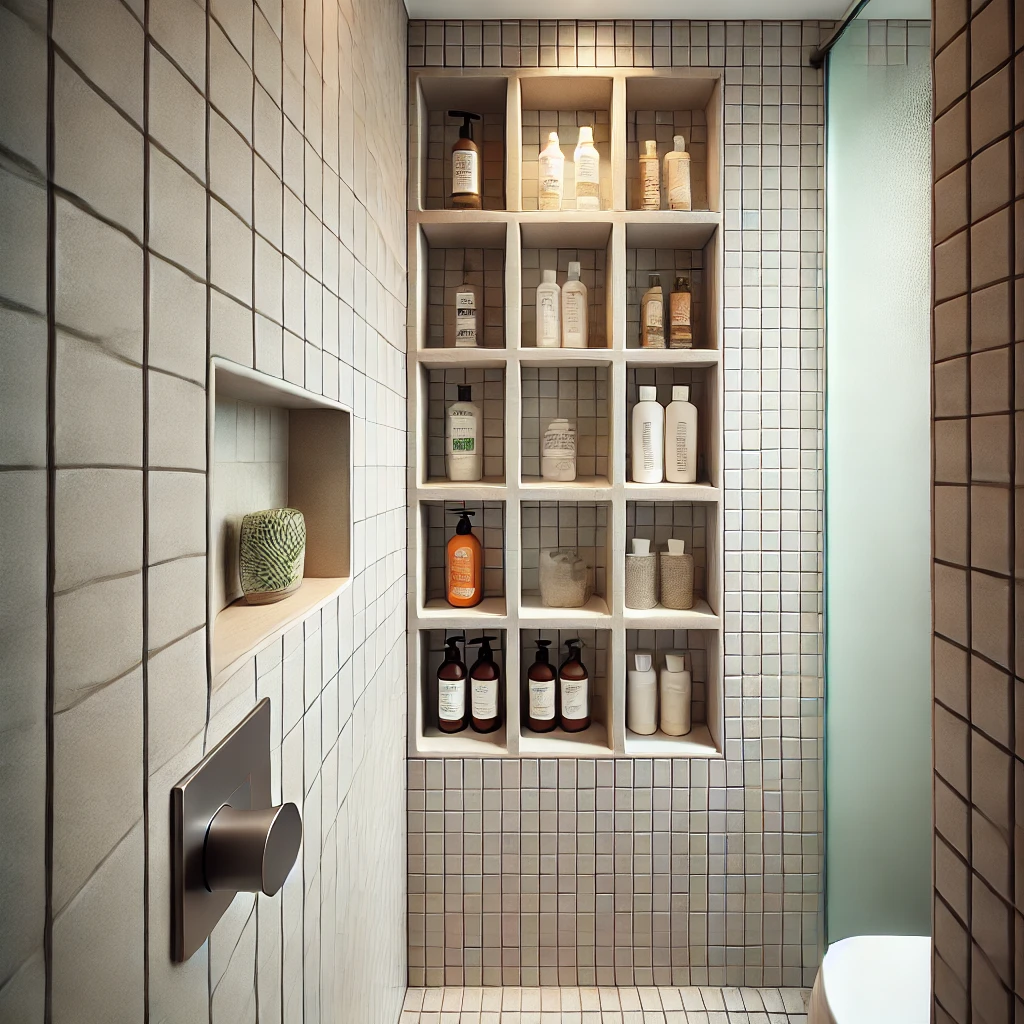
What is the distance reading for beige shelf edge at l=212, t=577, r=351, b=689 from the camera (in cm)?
59

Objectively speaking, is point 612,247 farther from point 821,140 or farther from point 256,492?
point 256,492

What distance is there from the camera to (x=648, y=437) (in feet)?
5.33

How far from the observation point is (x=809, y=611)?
5.37 feet

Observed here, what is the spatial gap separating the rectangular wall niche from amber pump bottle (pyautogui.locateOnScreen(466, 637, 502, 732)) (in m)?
0.73

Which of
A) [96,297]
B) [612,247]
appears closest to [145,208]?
[96,297]

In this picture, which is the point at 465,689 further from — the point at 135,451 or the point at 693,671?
the point at 135,451

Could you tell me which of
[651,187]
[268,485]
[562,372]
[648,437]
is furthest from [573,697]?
[651,187]

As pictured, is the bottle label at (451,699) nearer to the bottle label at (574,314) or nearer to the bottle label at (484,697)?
the bottle label at (484,697)

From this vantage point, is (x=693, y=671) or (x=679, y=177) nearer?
(x=679, y=177)

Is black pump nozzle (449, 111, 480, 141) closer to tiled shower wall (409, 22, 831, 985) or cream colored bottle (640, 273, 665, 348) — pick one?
tiled shower wall (409, 22, 831, 985)

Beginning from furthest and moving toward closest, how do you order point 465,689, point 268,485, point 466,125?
point 465,689
point 466,125
point 268,485

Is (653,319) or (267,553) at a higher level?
(653,319)

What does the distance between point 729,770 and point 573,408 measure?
912mm

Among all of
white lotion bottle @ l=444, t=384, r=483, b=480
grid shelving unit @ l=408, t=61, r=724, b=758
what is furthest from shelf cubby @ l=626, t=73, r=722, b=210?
white lotion bottle @ l=444, t=384, r=483, b=480
